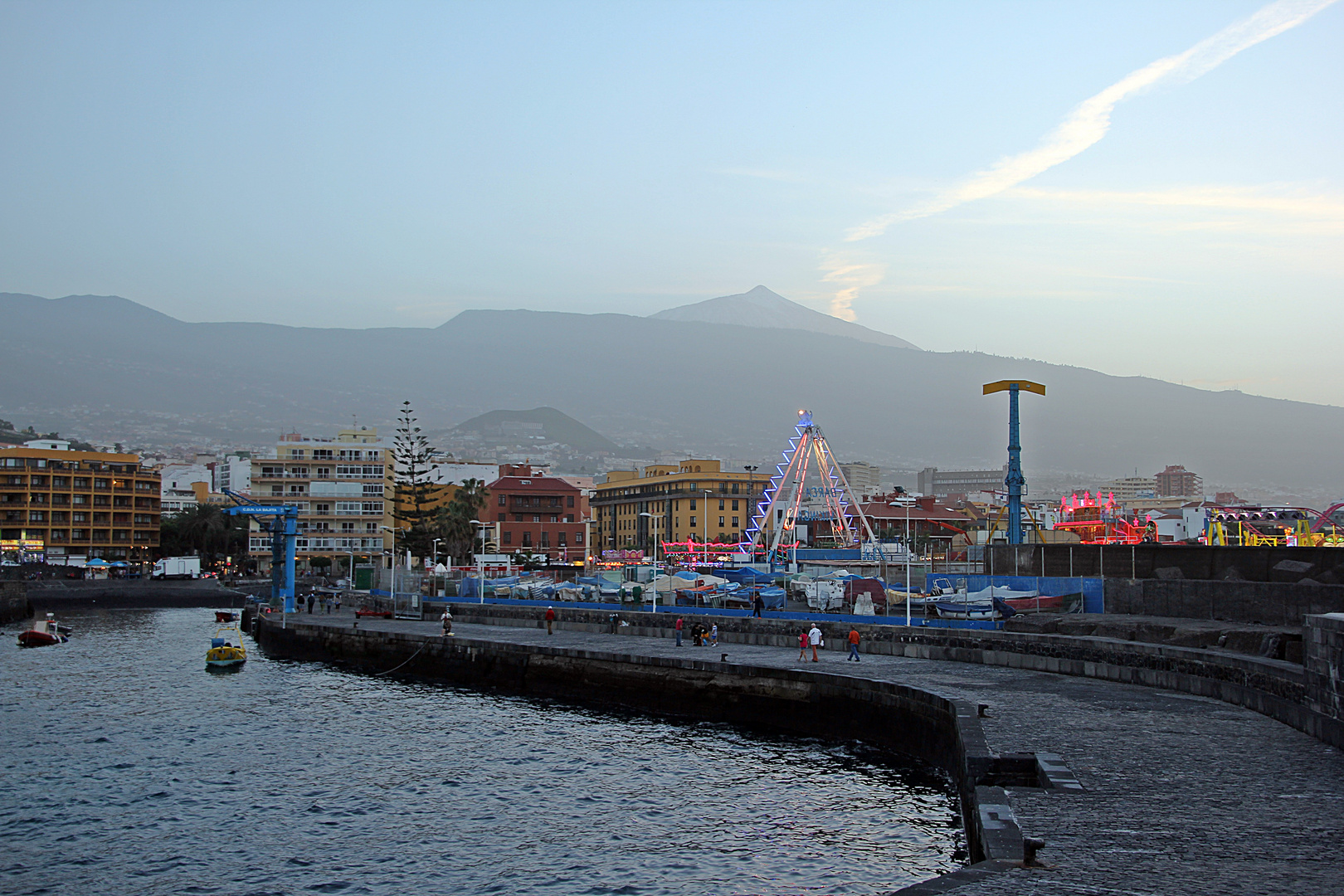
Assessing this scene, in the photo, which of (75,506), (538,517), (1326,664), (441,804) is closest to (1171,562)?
(1326,664)

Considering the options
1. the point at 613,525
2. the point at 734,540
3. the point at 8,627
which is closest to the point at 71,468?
the point at 8,627

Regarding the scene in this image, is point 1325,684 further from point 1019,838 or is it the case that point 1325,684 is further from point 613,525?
point 613,525

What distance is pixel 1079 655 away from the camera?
34.2 metres

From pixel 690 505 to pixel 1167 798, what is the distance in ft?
425

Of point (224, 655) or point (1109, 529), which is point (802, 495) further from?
point (224, 655)

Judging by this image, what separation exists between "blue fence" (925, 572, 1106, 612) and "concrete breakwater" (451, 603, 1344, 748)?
871 cm

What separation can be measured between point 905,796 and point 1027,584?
27366 millimetres

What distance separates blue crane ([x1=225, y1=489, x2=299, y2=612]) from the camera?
7394 centimetres

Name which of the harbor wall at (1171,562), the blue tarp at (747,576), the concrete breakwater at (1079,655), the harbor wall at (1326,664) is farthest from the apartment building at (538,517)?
the harbor wall at (1326,664)

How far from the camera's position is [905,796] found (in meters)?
24.3

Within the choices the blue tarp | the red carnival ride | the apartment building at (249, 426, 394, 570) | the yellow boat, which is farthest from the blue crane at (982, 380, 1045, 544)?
the apartment building at (249, 426, 394, 570)

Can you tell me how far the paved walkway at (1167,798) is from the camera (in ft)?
40.4

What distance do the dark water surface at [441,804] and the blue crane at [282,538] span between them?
33305 mm

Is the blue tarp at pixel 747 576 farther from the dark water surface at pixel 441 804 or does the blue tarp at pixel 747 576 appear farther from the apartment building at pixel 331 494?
the apartment building at pixel 331 494
